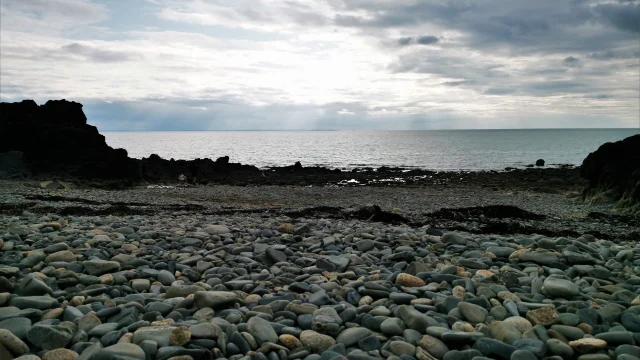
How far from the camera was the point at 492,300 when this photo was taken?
4723 mm

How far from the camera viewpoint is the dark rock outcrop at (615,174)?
56.5ft

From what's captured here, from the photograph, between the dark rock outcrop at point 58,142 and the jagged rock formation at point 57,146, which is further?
the dark rock outcrop at point 58,142

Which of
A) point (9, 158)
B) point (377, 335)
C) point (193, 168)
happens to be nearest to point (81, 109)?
point (9, 158)

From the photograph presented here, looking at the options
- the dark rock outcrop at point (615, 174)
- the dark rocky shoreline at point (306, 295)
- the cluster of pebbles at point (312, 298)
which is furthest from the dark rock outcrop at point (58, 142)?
the dark rock outcrop at point (615, 174)

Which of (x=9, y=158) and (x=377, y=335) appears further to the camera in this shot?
(x=9, y=158)

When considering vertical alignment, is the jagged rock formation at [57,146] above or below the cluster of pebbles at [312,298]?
above

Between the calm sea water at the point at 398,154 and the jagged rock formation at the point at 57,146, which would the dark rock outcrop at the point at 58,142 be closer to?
the jagged rock formation at the point at 57,146

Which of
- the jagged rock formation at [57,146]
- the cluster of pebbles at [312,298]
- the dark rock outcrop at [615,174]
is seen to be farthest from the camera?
the jagged rock formation at [57,146]

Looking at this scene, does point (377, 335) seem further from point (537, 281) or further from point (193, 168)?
point (193, 168)

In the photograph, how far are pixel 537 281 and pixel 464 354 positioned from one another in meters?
2.11

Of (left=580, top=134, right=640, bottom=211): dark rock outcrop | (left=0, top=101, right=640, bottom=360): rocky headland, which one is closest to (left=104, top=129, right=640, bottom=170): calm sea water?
(left=580, top=134, right=640, bottom=211): dark rock outcrop

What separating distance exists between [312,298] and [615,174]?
19889 millimetres

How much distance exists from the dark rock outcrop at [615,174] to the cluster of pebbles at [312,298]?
12439 millimetres

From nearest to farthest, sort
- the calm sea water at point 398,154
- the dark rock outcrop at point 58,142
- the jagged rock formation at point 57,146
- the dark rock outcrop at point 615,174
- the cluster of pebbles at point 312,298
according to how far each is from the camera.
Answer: the cluster of pebbles at point 312,298 < the dark rock outcrop at point 615,174 < the jagged rock formation at point 57,146 < the dark rock outcrop at point 58,142 < the calm sea water at point 398,154
